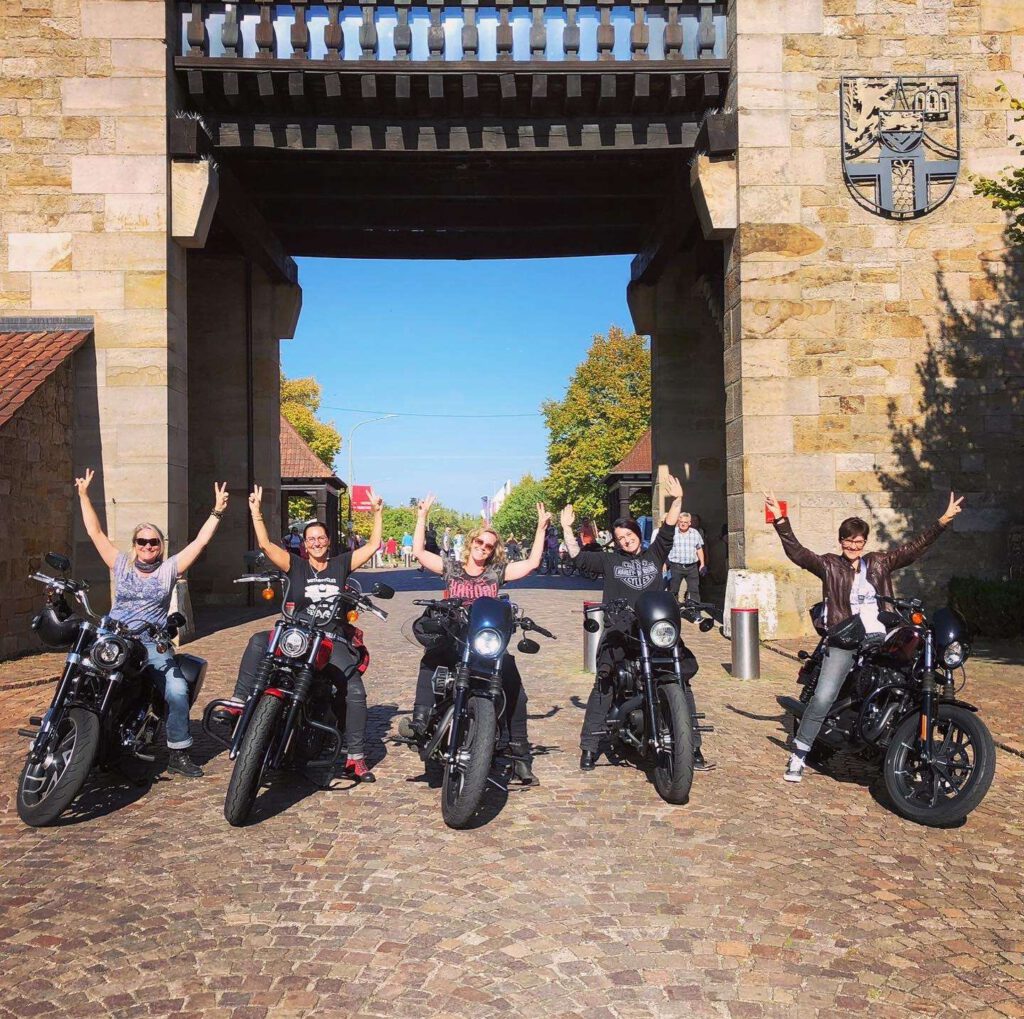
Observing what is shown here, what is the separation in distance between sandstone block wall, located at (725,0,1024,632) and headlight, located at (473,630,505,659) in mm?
7807

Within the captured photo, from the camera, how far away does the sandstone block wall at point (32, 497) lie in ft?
33.8

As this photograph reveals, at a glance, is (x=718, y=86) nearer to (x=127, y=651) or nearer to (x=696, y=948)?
(x=127, y=651)

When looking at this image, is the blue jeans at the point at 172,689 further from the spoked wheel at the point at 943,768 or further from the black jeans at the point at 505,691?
the spoked wheel at the point at 943,768

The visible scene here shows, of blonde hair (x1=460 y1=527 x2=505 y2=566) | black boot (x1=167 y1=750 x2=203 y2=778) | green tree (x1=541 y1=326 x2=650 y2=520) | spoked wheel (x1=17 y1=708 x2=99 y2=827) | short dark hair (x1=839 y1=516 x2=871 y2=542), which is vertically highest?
green tree (x1=541 y1=326 x2=650 y2=520)

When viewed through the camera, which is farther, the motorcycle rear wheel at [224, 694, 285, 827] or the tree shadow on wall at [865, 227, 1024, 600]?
the tree shadow on wall at [865, 227, 1024, 600]

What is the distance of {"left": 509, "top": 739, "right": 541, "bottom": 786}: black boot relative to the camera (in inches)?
213

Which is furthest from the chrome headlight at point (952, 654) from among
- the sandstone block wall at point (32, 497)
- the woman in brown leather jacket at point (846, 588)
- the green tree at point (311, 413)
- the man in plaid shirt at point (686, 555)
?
the green tree at point (311, 413)

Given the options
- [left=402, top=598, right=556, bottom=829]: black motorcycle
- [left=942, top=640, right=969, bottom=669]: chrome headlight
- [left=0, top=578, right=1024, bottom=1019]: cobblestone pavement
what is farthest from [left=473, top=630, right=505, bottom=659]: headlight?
[left=942, top=640, right=969, bottom=669]: chrome headlight

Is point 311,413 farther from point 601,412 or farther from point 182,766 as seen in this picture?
point 182,766

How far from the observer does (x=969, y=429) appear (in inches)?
470

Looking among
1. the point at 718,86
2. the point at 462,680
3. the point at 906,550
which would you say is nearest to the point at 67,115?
the point at 718,86

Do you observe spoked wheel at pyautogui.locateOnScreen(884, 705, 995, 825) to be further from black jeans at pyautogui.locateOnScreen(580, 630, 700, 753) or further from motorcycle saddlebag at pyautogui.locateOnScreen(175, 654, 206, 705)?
motorcycle saddlebag at pyautogui.locateOnScreen(175, 654, 206, 705)

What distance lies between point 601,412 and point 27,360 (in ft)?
119

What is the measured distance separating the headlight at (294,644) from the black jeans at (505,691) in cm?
79
